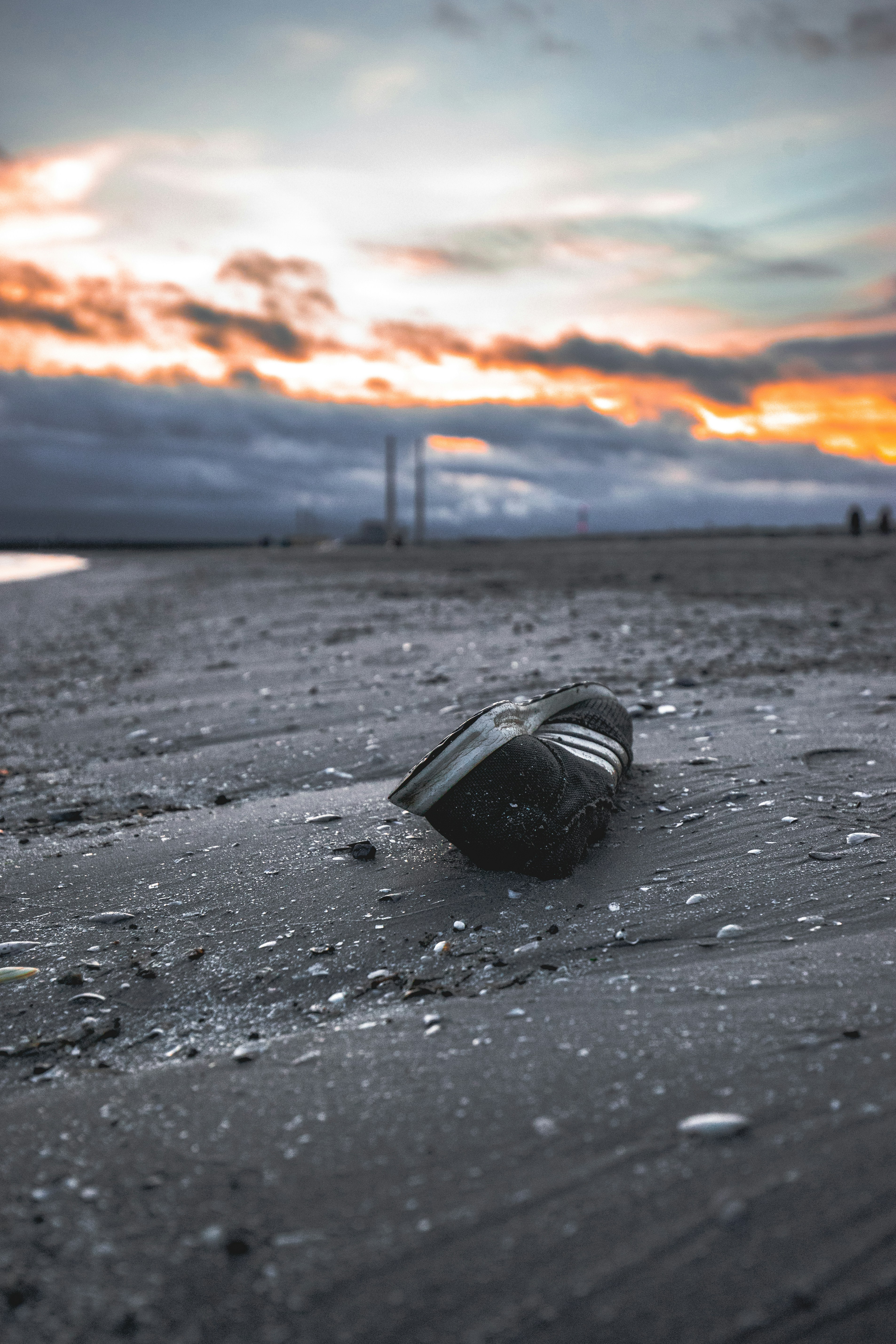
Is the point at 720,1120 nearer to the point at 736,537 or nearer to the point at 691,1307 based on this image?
the point at 691,1307

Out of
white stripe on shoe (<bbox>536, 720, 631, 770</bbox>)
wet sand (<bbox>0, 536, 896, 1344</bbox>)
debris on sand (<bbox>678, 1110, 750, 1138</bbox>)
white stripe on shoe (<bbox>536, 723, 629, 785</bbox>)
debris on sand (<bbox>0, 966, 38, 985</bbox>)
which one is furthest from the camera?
white stripe on shoe (<bbox>536, 720, 631, 770</bbox>)

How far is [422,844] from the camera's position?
3076 millimetres

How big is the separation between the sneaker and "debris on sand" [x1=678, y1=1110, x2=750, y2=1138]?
115cm

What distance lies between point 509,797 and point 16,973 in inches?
56.7

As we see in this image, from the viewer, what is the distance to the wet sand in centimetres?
133

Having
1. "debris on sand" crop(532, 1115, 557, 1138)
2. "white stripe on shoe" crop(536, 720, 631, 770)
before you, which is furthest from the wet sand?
"white stripe on shoe" crop(536, 720, 631, 770)

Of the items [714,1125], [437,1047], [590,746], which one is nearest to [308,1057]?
[437,1047]

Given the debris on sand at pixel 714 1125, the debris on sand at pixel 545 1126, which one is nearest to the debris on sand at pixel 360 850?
the debris on sand at pixel 545 1126

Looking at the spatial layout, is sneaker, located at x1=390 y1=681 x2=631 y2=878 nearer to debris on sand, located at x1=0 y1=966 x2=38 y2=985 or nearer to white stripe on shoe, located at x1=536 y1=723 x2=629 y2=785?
white stripe on shoe, located at x1=536 y1=723 x2=629 y2=785

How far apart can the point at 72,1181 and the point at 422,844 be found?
1622 millimetres

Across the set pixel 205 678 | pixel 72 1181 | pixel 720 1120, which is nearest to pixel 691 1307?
pixel 720 1120

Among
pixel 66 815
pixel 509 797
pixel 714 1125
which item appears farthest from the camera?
pixel 66 815

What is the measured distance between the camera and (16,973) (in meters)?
2.42

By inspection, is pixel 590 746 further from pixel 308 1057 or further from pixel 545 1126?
pixel 545 1126
